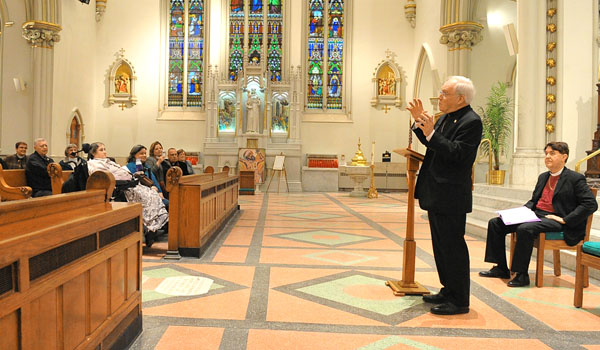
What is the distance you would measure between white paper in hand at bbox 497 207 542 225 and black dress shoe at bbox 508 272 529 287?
0.43 m

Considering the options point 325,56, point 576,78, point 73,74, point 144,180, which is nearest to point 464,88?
point 144,180

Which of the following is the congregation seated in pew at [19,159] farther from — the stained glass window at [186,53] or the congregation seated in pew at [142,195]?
the stained glass window at [186,53]

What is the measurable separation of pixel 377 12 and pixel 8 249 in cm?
1659

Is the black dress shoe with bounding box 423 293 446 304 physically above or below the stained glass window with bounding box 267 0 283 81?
below

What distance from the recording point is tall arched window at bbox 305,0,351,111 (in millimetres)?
16516

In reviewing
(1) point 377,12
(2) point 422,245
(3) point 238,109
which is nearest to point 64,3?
(3) point 238,109

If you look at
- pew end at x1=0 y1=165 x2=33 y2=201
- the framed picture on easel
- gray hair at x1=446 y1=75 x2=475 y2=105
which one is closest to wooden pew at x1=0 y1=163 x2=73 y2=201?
pew end at x1=0 y1=165 x2=33 y2=201

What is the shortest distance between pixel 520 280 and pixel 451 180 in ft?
4.81

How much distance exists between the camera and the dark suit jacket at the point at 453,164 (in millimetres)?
2748

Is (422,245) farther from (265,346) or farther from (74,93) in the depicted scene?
(74,93)

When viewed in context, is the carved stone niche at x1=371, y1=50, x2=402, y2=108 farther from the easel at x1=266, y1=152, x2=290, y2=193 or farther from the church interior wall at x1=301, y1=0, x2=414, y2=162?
the easel at x1=266, y1=152, x2=290, y2=193

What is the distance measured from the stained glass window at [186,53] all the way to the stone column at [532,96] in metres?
11.7

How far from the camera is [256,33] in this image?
649 inches

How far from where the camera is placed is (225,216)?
6.87 metres
